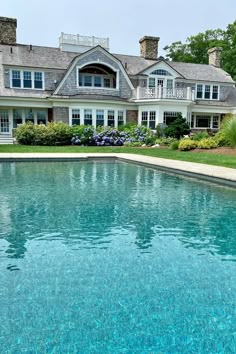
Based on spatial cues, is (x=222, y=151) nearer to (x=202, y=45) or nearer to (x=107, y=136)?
(x=107, y=136)

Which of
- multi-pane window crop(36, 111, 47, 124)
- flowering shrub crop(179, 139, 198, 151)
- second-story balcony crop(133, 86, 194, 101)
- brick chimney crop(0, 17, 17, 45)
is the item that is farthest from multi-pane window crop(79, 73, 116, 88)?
flowering shrub crop(179, 139, 198, 151)

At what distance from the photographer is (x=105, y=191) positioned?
32.2ft

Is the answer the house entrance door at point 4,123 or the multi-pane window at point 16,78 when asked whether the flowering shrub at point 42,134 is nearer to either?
the house entrance door at point 4,123

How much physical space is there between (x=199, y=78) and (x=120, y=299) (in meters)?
31.5

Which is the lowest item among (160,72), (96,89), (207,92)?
(96,89)

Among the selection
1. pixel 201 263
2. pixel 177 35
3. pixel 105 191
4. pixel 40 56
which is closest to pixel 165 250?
pixel 201 263

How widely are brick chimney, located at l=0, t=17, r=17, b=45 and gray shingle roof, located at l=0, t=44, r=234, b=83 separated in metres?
0.78

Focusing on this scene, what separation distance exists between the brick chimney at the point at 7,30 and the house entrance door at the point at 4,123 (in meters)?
6.70

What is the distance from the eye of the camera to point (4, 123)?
26.5 metres

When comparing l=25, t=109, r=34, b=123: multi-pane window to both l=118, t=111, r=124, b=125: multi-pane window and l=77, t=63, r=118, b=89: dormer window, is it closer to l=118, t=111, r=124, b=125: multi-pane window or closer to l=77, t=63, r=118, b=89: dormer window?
l=77, t=63, r=118, b=89: dormer window

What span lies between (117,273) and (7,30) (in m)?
29.0

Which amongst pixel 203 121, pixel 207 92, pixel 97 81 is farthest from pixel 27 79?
pixel 207 92

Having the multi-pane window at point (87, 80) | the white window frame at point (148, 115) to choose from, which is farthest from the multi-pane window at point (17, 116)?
the white window frame at point (148, 115)

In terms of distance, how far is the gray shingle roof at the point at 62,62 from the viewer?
26.6 meters
